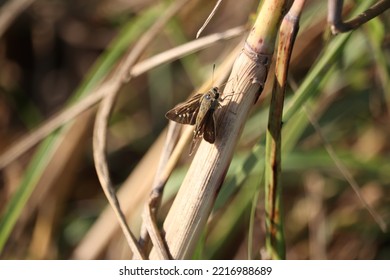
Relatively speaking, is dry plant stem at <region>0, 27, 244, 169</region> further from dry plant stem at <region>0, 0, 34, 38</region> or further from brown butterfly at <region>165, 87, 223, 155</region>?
dry plant stem at <region>0, 0, 34, 38</region>

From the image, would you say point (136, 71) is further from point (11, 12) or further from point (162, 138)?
point (11, 12)

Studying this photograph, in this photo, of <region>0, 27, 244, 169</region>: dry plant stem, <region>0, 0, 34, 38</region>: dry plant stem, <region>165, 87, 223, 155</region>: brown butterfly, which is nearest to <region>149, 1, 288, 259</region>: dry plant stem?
<region>165, 87, 223, 155</region>: brown butterfly

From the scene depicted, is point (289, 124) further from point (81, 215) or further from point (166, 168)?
point (81, 215)

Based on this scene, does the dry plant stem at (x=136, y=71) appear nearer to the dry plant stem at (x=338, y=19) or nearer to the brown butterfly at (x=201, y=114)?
the brown butterfly at (x=201, y=114)

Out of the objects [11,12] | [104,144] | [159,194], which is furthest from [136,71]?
[11,12]

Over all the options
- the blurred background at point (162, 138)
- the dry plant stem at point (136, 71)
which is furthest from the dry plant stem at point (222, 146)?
the dry plant stem at point (136, 71)

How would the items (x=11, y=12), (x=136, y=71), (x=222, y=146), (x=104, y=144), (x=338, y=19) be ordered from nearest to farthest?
1. (x=338, y=19)
2. (x=222, y=146)
3. (x=104, y=144)
4. (x=136, y=71)
5. (x=11, y=12)
